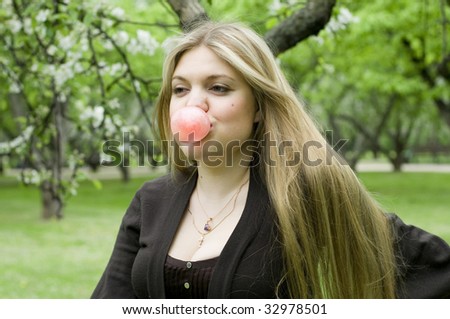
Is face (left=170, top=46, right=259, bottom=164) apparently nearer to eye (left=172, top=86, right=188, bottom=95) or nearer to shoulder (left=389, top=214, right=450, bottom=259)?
eye (left=172, top=86, right=188, bottom=95)

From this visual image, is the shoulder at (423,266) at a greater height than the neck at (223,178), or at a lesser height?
lesser

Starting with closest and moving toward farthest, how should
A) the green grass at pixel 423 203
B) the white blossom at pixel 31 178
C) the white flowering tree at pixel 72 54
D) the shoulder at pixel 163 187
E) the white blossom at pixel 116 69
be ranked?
the shoulder at pixel 163 187 < the white flowering tree at pixel 72 54 < the white blossom at pixel 116 69 < the white blossom at pixel 31 178 < the green grass at pixel 423 203

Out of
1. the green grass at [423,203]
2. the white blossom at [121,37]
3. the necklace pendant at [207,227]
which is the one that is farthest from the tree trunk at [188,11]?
the green grass at [423,203]

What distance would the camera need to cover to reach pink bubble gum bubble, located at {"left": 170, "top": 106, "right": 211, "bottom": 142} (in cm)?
215

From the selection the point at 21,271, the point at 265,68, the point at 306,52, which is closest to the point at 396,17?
the point at 306,52

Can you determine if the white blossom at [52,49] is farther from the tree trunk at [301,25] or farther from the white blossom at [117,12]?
the tree trunk at [301,25]

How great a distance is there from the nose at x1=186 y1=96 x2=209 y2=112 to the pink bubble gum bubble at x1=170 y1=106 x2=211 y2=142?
0.02 metres

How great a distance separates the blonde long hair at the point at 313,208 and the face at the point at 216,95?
0.12ft

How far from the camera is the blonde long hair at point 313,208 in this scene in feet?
7.29

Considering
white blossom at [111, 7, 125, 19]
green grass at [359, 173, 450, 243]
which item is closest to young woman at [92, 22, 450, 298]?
white blossom at [111, 7, 125, 19]

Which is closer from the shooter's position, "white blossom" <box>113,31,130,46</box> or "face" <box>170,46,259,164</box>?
"face" <box>170,46,259,164</box>

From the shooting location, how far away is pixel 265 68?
2.33 metres

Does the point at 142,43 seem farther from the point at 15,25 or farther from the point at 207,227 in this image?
the point at 207,227

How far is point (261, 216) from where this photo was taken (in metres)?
2.27
